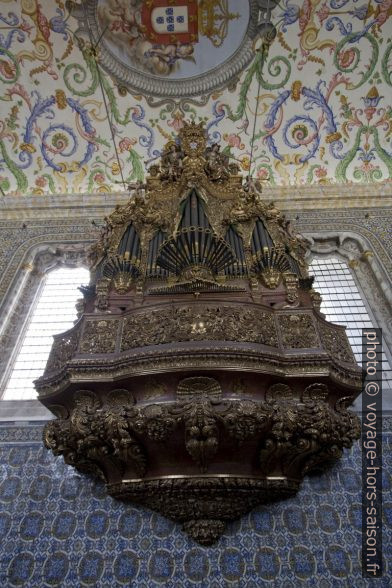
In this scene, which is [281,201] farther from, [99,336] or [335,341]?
[99,336]

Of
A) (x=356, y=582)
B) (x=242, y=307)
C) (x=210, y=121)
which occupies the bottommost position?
(x=356, y=582)

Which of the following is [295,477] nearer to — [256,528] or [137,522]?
[256,528]

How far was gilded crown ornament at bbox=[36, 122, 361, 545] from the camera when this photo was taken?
367 centimetres

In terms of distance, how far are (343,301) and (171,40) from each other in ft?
20.0

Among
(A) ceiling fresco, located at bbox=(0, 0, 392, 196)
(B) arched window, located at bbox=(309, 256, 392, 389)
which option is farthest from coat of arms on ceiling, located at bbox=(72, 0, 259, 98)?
(B) arched window, located at bbox=(309, 256, 392, 389)

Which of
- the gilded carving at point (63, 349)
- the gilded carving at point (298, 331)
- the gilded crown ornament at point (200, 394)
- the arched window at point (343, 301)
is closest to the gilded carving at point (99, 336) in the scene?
the gilded crown ornament at point (200, 394)

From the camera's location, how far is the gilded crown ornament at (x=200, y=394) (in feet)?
12.0

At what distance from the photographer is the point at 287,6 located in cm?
720

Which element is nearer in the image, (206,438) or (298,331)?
(206,438)

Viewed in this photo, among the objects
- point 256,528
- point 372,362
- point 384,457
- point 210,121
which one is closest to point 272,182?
point 210,121

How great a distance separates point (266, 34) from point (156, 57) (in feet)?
7.33

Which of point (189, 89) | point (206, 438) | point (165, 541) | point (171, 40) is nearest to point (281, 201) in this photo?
point (189, 89)

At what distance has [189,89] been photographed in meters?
8.05

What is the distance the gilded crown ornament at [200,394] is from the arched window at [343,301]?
1516mm
